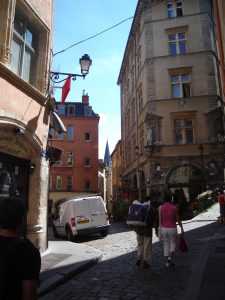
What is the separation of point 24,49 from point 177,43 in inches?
922

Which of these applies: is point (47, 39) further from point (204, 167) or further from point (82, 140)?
point (82, 140)

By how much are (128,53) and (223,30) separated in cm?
3166

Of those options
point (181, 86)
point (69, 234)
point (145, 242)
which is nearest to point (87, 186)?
point (181, 86)

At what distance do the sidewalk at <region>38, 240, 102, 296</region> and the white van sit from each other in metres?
4.47

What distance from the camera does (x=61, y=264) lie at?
30.7 feet

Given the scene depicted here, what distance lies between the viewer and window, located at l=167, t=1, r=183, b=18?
105ft

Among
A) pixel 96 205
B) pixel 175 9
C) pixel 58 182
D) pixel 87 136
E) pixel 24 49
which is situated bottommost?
pixel 96 205

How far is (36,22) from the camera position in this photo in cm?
1154

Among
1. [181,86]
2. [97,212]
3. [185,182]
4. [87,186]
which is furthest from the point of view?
[87,186]

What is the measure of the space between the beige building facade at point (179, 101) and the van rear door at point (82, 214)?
10448 millimetres

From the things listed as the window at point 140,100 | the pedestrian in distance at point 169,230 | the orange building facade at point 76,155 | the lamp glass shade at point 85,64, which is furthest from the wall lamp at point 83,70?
the orange building facade at point 76,155

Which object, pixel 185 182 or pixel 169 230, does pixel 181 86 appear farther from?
pixel 169 230

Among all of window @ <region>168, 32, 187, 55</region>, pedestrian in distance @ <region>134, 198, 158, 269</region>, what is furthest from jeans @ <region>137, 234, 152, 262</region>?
window @ <region>168, 32, 187, 55</region>

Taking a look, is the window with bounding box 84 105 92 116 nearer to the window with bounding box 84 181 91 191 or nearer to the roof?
the roof
